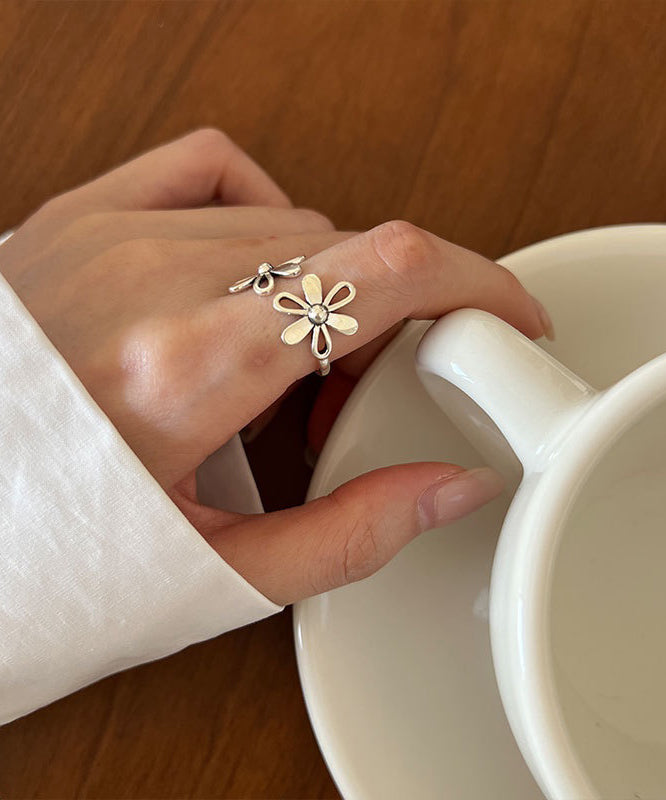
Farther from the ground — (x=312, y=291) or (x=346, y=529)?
(x=312, y=291)

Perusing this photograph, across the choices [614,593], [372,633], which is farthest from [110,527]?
[614,593]

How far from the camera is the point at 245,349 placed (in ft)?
1.26

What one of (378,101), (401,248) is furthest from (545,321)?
(378,101)

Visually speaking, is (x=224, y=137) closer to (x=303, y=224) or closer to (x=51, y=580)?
(x=303, y=224)

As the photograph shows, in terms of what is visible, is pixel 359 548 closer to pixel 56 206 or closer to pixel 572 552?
pixel 572 552

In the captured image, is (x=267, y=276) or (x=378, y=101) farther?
(x=378, y=101)

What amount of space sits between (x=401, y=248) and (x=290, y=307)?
0.06m

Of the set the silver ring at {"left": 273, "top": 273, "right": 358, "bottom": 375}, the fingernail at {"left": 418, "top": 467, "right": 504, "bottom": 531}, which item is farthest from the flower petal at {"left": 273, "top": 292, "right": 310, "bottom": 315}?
the fingernail at {"left": 418, "top": 467, "right": 504, "bottom": 531}

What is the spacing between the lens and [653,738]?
422 millimetres

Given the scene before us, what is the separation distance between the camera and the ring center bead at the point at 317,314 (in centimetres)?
38

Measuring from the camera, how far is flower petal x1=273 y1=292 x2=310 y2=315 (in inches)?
15.1

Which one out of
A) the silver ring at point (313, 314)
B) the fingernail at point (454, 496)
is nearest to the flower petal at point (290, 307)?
the silver ring at point (313, 314)

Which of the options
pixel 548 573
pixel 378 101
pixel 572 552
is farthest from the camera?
pixel 378 101

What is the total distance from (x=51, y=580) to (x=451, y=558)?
0.21m
